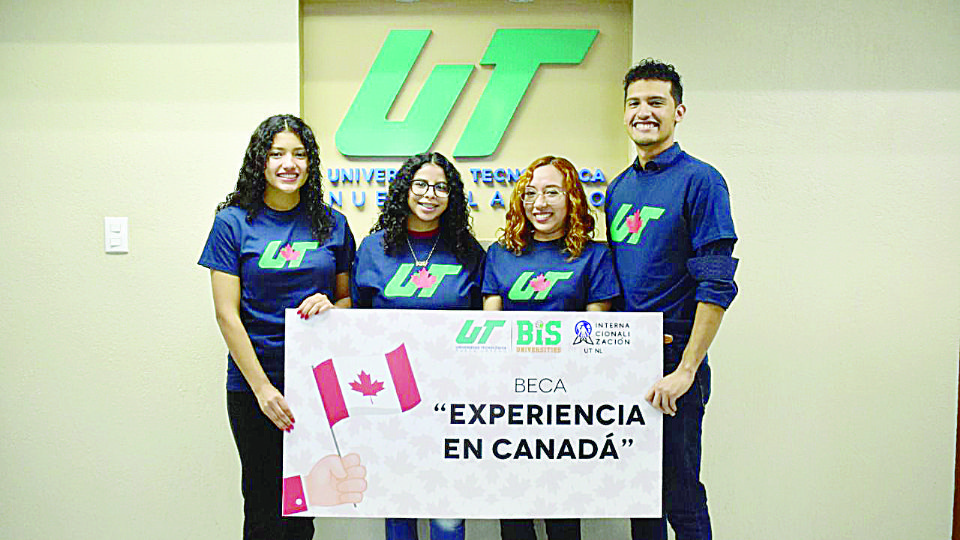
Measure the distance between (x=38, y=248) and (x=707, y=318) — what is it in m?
2.24

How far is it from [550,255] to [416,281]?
15.0 inches

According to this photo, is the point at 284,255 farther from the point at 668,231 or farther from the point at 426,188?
the point at 668,231

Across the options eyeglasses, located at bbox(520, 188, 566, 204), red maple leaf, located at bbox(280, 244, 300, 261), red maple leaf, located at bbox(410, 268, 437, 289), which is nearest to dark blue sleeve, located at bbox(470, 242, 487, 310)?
red maple leaf, located at bbox(410, 268, 437, 289)

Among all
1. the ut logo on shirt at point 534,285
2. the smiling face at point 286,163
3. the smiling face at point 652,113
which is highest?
the smiling face at point 652,113

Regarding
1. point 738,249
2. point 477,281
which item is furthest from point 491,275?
point 738,249

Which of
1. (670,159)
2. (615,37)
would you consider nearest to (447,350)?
(670,159)

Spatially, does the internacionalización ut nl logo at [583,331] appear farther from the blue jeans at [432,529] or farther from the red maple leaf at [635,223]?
the blue jeans at [432,529]

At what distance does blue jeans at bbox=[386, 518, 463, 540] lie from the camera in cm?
228

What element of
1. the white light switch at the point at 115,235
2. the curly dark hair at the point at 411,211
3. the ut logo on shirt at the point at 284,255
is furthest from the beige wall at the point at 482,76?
the white light switch at the point at 115,235

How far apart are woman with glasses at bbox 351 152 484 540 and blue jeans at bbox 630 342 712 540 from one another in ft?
1.97

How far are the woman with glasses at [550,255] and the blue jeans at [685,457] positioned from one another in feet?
0.91

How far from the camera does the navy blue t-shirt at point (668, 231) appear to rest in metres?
2.05

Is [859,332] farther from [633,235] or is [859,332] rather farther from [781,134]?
[633,235]

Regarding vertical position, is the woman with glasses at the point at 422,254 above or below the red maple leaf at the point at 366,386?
above
